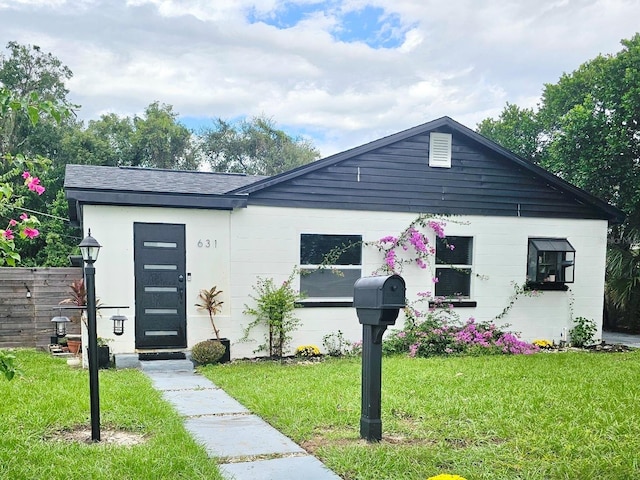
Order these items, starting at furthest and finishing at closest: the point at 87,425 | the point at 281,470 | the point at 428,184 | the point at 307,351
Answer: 1. the point at 428,184
2. the point at 307,351
3. the point at 87,425
4. the point at 281,470

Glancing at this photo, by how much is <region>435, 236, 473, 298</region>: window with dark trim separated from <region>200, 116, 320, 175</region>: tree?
19873 mm

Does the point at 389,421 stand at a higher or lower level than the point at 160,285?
lower

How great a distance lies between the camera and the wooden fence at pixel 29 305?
942 cm

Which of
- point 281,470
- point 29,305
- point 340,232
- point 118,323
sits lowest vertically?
point 29,305

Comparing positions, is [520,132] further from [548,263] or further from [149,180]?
Result: [149,180]

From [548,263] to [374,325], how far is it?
735 cm

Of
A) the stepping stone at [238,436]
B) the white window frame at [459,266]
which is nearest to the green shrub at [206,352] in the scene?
the stepping stone at [238,436]

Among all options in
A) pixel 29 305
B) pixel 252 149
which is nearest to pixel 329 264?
pixel 29 305

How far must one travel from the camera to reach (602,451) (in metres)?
3.54

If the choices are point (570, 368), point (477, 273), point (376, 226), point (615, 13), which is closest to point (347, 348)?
point (376, 226)

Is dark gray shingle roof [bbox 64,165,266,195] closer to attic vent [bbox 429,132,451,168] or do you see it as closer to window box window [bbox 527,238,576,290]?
attic vent [bbox 429,132,451,168]

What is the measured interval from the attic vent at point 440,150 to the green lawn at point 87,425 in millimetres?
6266

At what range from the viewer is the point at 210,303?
26.5 feet

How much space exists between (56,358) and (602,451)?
7709 millimetres
